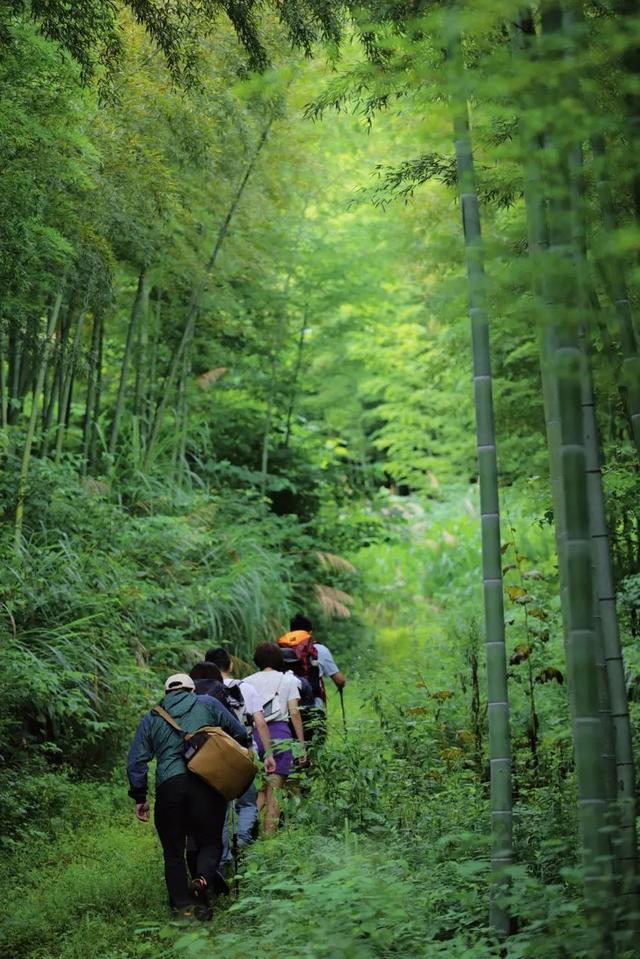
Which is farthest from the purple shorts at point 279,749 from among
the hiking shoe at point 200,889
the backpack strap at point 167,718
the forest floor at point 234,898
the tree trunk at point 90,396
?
the tree trunk at point 90,396

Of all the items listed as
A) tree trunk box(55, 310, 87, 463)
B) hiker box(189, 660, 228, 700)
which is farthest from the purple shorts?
tree trunk box(55, 310, 87, 463)

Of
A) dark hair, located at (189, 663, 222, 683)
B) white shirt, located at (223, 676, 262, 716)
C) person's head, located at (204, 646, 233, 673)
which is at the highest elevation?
person's head, located at (204, 646, 233, 673)

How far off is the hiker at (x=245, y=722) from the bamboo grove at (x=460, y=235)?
161cm

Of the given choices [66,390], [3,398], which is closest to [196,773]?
[3,398]

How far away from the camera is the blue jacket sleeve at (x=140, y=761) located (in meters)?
5.00

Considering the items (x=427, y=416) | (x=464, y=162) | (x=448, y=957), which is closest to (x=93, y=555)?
(x=464, y=162)

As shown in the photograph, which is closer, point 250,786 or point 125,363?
point 250,786

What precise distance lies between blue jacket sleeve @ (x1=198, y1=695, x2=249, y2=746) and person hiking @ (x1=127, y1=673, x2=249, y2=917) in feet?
0.08

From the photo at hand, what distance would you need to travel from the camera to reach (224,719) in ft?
17.2

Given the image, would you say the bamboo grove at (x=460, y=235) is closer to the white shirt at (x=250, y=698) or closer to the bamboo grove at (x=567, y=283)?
the bamboo grove at (x=567, y=283)

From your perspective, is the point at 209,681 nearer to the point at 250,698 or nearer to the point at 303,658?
the point at 250,698

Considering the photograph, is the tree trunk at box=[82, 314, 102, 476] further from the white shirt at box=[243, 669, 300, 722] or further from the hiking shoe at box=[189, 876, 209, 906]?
the hiking shoe at box=[189, 876, 209, 906]

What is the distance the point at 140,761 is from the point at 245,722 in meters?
1.18

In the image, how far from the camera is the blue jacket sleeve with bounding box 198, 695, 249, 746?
17.0ft
